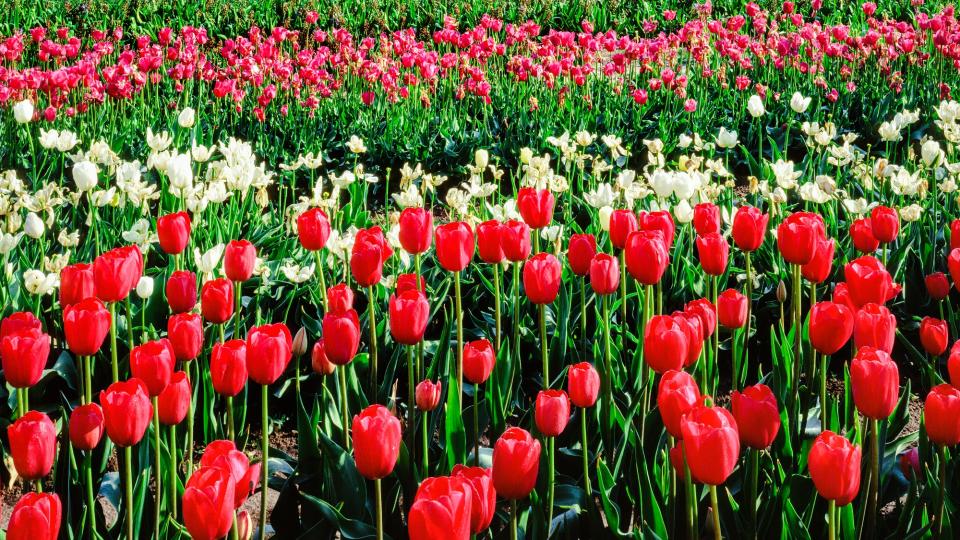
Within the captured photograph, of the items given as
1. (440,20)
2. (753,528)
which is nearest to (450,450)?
(753,528)

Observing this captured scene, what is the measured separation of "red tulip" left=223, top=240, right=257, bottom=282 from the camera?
202cm

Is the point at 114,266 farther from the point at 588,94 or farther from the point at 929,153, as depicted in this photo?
the point at 588,94

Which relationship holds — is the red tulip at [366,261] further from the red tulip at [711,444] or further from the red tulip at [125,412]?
the red tulip at [711,444]

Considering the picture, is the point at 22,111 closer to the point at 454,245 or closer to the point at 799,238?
the point at 454,245

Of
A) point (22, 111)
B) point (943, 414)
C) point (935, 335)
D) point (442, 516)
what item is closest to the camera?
point (442, 516)

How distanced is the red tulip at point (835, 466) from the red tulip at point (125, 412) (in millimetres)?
925

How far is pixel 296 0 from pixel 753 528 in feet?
35.0

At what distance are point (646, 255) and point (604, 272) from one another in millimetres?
117

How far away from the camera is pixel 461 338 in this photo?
2008 millimetres

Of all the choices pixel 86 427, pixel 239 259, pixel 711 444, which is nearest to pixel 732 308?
pixel 711 444

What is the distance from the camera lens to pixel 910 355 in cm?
327

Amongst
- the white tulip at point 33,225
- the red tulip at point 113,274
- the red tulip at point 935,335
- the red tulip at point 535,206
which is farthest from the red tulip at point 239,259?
the red tulip at point 935,335

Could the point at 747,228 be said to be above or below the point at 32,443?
above

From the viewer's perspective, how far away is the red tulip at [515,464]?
129 cm
